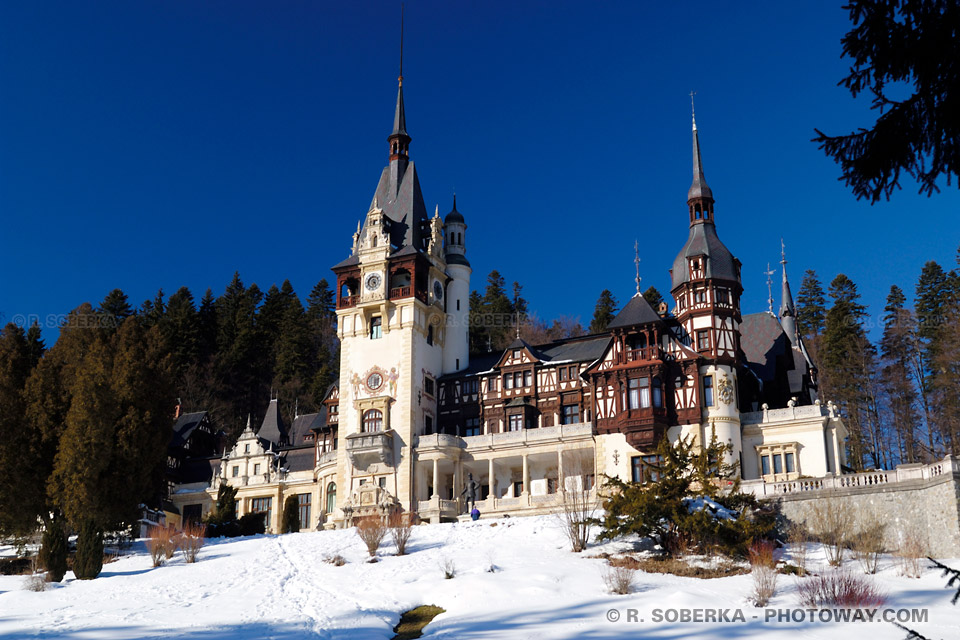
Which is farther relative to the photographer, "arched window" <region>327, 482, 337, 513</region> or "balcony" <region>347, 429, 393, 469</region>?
"arched window" <region>327, 482, 337, 513</region>

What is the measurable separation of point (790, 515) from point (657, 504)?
28.3ft

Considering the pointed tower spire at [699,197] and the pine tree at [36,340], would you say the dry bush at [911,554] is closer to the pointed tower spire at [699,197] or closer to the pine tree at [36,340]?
the pointed tower spire at [699,197]

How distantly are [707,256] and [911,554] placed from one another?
23639 mm

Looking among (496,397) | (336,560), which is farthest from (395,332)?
(336,560)

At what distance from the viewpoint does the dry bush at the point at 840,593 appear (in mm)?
24281

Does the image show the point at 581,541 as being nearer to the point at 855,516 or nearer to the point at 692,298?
the point at 855,516

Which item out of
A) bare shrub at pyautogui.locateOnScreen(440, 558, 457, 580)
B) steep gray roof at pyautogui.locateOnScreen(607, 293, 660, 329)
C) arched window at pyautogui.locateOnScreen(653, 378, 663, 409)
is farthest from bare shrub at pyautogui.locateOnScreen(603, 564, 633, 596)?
steep gray roof at pyautogui.locateOnScreen(607, 293, 660, 329)

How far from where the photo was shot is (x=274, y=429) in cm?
6956

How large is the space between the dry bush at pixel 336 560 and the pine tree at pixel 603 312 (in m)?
48.5

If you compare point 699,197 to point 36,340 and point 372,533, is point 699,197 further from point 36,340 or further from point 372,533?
point 36,340

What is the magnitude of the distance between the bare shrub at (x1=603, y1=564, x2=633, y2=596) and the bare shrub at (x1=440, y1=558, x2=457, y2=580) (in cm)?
489

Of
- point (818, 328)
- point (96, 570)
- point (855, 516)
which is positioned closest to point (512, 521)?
point (855, 516)

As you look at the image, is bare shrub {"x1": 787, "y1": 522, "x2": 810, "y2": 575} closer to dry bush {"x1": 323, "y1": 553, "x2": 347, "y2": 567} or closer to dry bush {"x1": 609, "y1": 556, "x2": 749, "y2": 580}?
dry bush {"x1": 609, "y1": 556, "x2": 749, "y2": 580}

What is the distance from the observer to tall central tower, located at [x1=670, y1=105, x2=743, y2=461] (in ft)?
160
